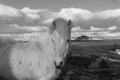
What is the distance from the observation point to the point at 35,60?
6.52m

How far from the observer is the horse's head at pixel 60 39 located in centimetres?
593

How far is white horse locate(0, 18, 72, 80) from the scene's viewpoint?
6019mm

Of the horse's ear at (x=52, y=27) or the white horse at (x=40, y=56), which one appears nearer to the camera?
the white horse at (x=40, y=56)

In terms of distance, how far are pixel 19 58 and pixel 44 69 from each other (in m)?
1.09

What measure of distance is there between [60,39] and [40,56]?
3.39 feet

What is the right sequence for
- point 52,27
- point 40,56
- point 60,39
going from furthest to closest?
point 40,56 < point 52,27 < point 60,39

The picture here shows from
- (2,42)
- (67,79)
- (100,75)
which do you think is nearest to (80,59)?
(100,75)

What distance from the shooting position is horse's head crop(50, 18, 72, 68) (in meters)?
5.93

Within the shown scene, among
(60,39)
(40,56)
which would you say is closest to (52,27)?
(60,39)

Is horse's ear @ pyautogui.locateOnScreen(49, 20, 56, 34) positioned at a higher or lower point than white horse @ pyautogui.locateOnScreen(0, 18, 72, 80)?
higher

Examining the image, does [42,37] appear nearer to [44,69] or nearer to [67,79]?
[44,69]

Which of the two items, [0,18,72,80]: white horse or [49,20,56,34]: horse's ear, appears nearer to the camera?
[0,18,72,80]: white horse

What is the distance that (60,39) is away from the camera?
233 inches

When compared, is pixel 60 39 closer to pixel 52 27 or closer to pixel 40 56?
pixel 52 27
